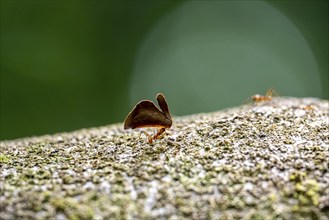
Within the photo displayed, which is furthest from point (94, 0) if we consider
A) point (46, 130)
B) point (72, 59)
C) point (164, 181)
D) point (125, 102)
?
point (164, 181)

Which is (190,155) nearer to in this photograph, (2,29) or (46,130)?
(46,130)

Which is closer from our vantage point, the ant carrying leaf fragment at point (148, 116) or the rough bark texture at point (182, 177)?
the rough bark texture at point (182, 177)

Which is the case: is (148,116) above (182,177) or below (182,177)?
above

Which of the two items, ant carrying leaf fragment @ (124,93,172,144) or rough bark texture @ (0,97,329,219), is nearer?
rough bark texture @ (0,97,329,219)

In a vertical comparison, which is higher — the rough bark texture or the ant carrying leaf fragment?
the ant carrying leaf fragment

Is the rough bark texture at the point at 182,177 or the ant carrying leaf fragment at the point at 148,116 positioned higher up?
the ant carrying leaf fragment at the point at 148,116
